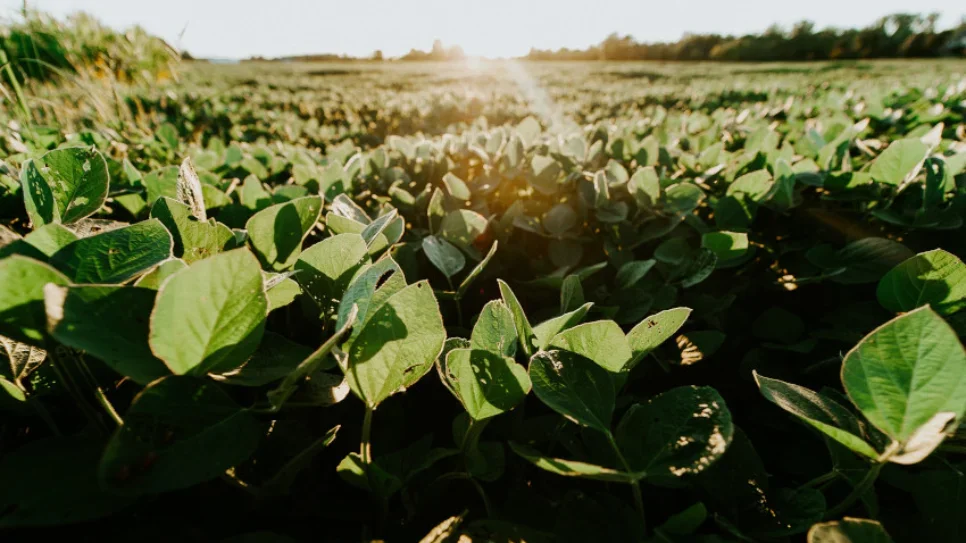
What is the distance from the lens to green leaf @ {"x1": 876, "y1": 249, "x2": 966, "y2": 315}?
0.82 metres

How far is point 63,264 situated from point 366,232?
416 mm

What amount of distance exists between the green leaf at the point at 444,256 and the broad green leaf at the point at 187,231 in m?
0.39

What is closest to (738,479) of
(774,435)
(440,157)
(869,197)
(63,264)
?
(774,435)

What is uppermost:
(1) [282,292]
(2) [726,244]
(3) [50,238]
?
(3) [50,238]

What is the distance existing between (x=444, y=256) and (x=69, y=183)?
67 centimetres

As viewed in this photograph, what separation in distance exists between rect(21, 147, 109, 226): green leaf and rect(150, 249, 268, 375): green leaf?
1.41 feet

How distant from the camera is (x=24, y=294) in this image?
1.70 ft

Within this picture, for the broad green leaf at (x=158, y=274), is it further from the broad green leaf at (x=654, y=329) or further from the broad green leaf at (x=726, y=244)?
the broad green leaf at (x=726, y=244)

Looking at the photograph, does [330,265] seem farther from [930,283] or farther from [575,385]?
[930,283]

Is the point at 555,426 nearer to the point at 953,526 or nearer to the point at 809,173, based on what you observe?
the point at 953,526

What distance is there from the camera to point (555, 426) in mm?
876

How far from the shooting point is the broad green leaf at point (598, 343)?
0.68 meters

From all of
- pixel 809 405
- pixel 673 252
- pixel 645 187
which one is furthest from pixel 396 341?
pixel 645 187

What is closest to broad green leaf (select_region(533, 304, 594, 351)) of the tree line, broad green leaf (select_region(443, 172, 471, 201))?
broad green leaf (select_region(443, 172, 471, 201))
